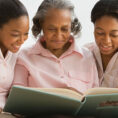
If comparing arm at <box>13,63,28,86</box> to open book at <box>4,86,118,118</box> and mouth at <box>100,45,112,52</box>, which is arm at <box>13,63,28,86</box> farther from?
mouth at <box>100,45,112,52</box>

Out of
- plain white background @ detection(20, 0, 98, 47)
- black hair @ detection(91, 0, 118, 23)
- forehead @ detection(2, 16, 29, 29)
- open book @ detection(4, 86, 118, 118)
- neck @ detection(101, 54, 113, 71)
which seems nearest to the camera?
open book @ detection(4, 86, 118, 118)

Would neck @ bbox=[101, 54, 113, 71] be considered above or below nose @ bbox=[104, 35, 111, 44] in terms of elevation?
below

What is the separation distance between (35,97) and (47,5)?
51 cm

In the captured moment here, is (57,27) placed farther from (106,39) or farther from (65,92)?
(65,92)

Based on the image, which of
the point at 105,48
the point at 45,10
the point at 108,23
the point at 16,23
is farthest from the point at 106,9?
the point at 16,23

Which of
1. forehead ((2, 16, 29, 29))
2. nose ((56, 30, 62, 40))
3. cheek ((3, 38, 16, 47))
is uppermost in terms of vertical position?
forehead ((2, 16, 29, 29))

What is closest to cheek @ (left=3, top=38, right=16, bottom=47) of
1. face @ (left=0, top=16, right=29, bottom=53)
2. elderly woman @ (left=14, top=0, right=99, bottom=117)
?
face @ (left=0, top=16, right=29, bottom=53)

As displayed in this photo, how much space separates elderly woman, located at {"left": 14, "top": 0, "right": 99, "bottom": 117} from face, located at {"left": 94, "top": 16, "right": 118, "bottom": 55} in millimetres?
128

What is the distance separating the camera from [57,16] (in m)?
1.33

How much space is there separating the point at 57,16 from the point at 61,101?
438 mm

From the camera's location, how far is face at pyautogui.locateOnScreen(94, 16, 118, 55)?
1325mm

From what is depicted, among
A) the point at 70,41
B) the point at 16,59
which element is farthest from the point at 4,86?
the point at 70,41

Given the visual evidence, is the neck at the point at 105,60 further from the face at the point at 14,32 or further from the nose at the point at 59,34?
the face at the point at 14,32

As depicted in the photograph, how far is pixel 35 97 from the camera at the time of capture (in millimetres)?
1082
